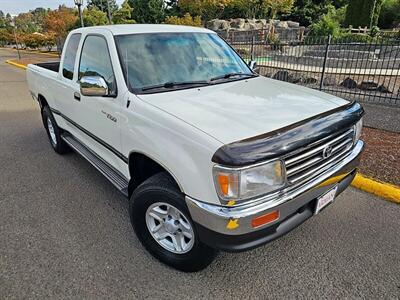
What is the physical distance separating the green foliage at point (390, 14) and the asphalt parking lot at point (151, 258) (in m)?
39.3

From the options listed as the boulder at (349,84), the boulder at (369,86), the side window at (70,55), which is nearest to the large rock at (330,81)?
the boulder at (349,84)

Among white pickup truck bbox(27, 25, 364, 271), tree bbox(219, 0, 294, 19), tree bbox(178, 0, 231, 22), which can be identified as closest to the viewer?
white pickup truck bbox(27, 25, 364, 271)

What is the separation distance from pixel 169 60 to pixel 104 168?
1.30 metres

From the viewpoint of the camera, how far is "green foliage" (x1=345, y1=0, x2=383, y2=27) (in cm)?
2783

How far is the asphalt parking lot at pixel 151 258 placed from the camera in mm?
2293

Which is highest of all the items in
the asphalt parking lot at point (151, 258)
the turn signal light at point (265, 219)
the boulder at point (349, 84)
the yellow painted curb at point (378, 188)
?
the turn signal light at point (265, 219)

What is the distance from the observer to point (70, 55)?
12.6 feet

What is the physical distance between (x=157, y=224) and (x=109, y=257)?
518 millimetres

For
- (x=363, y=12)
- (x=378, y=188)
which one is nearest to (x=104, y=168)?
(x=378, y=188)

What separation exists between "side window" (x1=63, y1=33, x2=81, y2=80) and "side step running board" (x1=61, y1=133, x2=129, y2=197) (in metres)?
0.85

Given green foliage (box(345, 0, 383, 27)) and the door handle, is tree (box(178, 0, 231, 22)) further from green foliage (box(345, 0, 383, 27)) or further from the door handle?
the door handle

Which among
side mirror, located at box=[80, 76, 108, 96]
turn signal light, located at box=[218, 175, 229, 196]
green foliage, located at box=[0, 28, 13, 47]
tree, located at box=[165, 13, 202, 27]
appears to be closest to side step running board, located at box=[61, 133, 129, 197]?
side mirror, located at box=[80, 76, 108, 96]

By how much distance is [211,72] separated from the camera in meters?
3.11

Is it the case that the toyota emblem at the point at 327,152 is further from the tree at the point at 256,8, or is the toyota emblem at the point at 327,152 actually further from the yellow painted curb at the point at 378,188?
the tree at the point at 256,8
